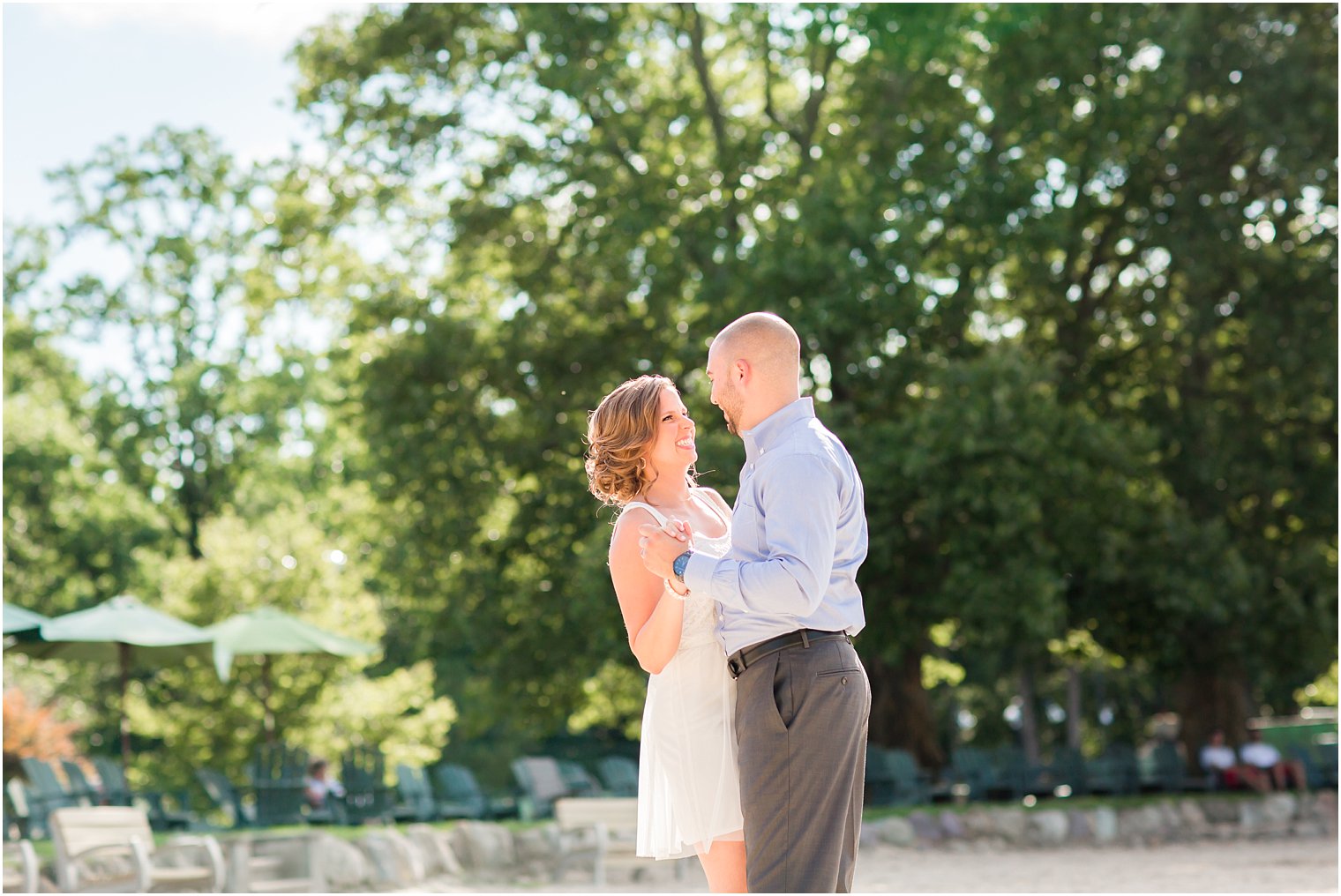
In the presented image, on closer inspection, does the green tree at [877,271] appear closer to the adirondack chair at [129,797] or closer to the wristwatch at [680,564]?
the adirondack chair at [129,797]

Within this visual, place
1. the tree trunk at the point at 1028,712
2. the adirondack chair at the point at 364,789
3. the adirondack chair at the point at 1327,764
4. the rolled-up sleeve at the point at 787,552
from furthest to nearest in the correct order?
the tree trunk at the point at 1028,712
the adirondack chair at the point at 1327,764
the adirondack chair at the point at 364,789
the rolled-up sleeve at the point at 787,552

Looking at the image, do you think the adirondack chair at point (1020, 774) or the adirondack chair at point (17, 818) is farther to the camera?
the adirondack chair at point (1020, 774)

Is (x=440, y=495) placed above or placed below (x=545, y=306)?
below

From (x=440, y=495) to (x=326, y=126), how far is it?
20.2 ft

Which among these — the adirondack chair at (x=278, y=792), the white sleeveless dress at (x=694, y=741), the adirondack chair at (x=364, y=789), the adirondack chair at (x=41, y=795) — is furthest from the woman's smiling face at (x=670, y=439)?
the adirondack chair at (x=41, y=795)

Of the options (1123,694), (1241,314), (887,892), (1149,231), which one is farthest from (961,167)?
(1123,694)

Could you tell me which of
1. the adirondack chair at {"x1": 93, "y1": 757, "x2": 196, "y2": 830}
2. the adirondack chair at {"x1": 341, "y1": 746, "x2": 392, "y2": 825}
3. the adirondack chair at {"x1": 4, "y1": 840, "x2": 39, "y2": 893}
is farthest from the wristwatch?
the adirondack chair at {"x1": 93, "y1": 757, "x2": 196, "y2": 830}

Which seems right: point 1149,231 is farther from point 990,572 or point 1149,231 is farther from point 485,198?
point 485,198

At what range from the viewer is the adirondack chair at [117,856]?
10.3 meters

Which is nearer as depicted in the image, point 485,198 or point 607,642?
point 607,642

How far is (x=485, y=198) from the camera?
69.1 feet

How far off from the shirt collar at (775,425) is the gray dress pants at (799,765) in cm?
53

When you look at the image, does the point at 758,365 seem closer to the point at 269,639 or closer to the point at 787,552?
the point at 787,552

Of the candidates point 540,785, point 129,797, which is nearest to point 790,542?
point 129,797
